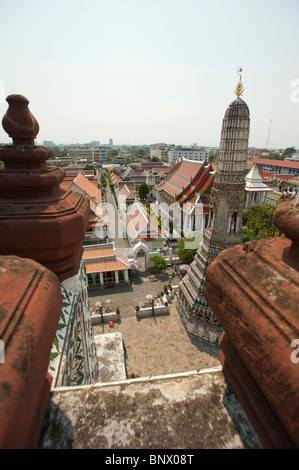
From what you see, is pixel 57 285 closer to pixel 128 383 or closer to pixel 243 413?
pixel 128 383

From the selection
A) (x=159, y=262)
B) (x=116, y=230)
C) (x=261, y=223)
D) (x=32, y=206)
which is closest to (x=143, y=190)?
(x=116, y=230)

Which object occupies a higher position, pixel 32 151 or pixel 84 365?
pixel 32 151

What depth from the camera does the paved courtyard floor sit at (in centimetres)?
1079

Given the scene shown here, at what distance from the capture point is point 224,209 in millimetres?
12672

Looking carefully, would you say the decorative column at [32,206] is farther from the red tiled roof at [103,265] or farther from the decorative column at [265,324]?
the red tiled roof at [103,265]

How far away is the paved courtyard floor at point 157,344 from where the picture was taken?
10.8 metres

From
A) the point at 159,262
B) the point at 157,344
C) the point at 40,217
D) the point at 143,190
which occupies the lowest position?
the point at 157,344

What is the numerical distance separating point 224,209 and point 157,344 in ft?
24.4

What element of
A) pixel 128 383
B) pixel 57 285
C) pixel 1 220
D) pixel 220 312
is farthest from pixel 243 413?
pixel 1 220

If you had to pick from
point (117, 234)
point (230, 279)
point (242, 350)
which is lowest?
point (117, 234)

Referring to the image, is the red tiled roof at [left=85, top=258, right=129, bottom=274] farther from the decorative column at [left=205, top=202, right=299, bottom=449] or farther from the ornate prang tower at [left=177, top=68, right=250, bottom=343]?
the decorative column at [left=205, top=202, right=299, bottom=449]

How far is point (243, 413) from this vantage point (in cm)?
196

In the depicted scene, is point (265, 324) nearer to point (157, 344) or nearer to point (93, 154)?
point (157, 344)

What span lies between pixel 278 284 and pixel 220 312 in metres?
0.55
